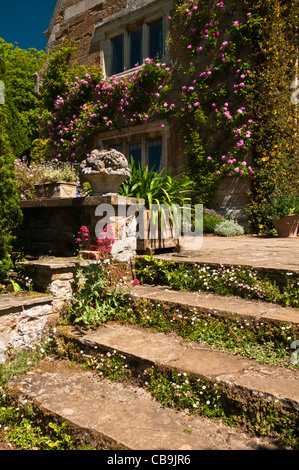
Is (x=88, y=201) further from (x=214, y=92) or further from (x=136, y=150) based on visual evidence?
(x=136, y=150)

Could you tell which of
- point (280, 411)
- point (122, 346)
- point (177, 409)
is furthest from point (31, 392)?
point (280, 411)

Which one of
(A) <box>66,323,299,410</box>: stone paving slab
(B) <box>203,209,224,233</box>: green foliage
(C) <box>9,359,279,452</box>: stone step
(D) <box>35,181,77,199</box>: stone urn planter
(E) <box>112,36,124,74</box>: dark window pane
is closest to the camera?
(C) <box>9,359,279,452</box>: stone step

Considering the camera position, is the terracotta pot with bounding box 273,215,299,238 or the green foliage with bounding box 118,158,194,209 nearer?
the green foliage with bounding box 118,158,194,209

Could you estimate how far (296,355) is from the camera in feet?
6.34

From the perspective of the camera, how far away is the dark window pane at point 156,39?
8.27m

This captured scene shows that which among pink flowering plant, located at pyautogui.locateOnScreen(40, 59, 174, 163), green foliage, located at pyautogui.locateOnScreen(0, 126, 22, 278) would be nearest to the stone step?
green foliage, located at pyautogui.locateOnScreen(0, 126, 22, 278)

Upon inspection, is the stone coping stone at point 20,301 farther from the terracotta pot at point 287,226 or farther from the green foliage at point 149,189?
the terracotta pot at point 287,226

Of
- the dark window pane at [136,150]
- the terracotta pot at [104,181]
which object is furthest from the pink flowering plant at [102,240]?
the dark window pane at [136,150]

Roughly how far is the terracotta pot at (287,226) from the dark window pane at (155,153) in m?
3.16

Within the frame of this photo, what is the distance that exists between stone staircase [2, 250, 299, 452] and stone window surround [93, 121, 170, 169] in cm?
561

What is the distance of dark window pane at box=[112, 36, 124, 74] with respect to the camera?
8.97 m

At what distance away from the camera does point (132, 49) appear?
8.79m

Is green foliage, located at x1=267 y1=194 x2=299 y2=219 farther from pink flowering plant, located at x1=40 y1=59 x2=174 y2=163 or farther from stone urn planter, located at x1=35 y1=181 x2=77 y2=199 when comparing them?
stone urn planter, located at x1=35 y1=181 x2=77 y2=199
